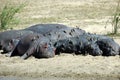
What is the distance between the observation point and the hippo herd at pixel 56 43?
10727mm

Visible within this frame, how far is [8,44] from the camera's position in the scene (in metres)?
11.8

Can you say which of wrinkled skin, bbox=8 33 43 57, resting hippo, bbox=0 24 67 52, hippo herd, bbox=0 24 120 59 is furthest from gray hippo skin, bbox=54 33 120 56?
resting hippo, bbox=0 24 67 52

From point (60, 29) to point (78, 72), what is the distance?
7.73ft

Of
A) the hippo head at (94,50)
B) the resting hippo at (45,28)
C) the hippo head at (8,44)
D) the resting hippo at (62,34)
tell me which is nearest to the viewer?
the hippo head at (94,50)

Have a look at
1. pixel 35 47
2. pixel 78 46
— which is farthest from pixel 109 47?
pixel 35 47

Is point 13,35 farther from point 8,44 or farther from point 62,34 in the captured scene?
point 62,34

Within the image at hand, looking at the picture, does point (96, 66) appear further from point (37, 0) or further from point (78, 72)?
point (37, 0)

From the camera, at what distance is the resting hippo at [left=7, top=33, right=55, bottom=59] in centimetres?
1071

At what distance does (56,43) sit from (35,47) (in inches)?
25.7

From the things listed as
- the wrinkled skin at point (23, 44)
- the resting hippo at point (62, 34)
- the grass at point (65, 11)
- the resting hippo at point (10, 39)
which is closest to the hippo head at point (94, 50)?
the resting hippo at point (62, 34)

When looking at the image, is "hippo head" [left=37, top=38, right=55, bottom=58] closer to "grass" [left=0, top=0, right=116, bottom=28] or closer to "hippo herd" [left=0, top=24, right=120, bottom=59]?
"hippo herd" [left=0, top=24, right=120, bottom=59]

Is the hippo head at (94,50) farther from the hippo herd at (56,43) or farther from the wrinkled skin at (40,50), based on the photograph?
the wrinkled skin at (40,50)

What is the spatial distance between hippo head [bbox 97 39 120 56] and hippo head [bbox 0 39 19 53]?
6.99 feet

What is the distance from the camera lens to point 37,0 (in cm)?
2252
